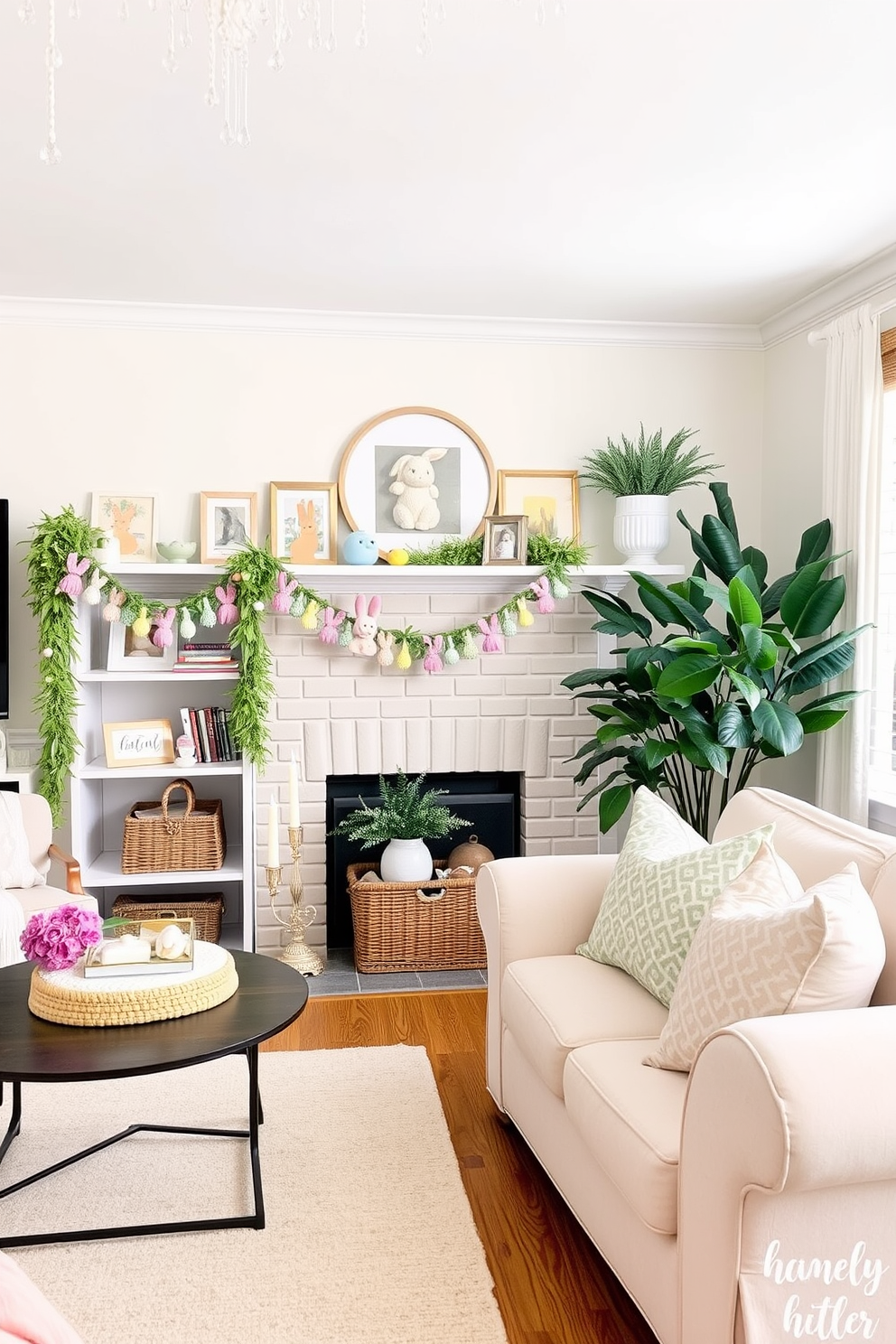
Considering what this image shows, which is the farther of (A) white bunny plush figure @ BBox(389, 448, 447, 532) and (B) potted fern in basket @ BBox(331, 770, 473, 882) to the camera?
(A) white bunny plush figure @ BBox(389, 448, 447, 532)

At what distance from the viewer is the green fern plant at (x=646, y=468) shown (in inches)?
169

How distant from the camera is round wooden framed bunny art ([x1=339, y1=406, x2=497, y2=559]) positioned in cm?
437

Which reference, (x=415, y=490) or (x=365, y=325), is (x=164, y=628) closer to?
(x=415, y=490)

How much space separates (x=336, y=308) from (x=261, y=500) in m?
0.81

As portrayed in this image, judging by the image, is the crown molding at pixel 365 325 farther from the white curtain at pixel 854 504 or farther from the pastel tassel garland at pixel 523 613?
the pastel tassel garland at pixel 523 613

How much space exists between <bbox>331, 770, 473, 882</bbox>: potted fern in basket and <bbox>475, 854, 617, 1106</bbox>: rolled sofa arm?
128cm

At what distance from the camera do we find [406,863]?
4125mm

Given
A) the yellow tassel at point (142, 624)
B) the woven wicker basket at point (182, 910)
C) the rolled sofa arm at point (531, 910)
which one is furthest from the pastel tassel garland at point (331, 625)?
the rolled sofa arm at point (531, 910)

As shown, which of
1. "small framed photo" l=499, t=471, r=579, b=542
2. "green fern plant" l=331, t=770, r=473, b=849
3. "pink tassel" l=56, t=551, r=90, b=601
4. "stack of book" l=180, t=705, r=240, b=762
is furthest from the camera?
"small framed photo" l=499, t=471, r=579, b=542

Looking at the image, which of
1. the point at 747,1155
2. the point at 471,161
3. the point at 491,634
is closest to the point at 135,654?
the point at 491,634

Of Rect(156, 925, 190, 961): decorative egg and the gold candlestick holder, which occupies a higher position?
Rect(156, 925, 190, 961): decorative egg

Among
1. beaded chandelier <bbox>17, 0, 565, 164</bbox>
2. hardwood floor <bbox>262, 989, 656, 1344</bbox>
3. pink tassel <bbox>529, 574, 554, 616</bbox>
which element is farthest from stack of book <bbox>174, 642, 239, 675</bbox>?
Result: beaded chandelier <bbox>17, 0, 565, 164</bbox>

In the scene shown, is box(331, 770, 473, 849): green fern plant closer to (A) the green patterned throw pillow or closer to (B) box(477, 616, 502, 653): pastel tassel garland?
(B) box(477, 616, 502, 653): pastel tassel garland

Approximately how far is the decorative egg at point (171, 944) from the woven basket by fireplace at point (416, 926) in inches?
65.5
